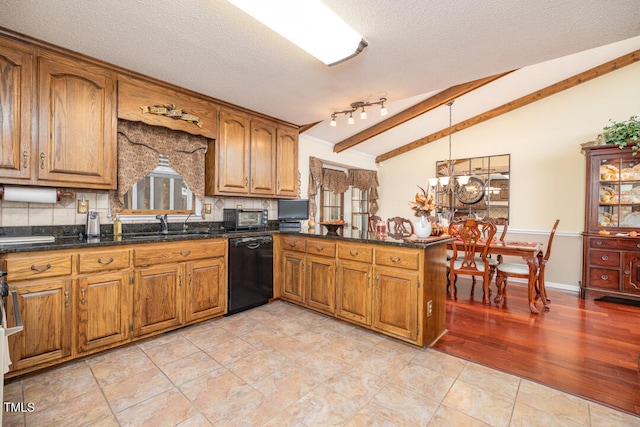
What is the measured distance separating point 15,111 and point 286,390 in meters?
2.68

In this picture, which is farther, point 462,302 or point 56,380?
point 462,302

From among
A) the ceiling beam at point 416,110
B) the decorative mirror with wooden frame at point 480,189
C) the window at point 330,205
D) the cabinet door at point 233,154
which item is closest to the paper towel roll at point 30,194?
A: the cabinet door at point 233,154

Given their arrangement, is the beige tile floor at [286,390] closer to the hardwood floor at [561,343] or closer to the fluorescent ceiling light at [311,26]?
the hardwood floor at [561,343]

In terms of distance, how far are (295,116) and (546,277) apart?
460cm

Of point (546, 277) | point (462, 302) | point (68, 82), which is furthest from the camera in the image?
point (546, 277)

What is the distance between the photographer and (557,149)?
14.6 ft

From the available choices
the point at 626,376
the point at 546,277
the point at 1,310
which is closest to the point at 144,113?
the point at 1,310

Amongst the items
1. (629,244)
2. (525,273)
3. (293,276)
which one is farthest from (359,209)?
(629,244)

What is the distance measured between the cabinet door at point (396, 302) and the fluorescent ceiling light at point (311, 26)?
1.77 metres

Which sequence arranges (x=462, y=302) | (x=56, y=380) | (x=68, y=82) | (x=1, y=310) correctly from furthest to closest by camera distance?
(x=462, y=302) → (x=68, y=82) → (x=56, y=380) → (x=1, y=310)

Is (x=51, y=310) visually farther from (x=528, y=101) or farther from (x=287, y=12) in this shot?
(x=528, y=101)

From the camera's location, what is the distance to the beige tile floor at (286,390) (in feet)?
5.19

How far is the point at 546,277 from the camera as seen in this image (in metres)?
4.55

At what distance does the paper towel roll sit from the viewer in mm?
2109
